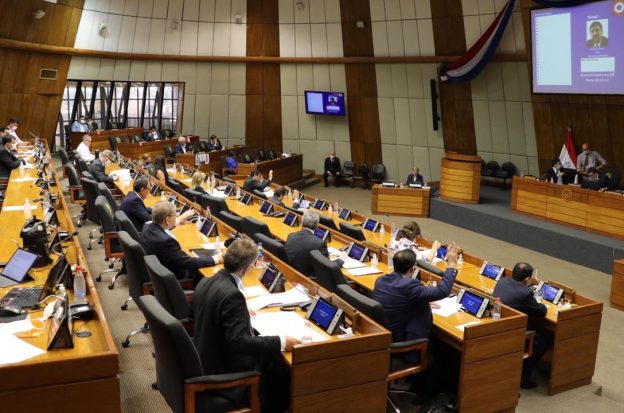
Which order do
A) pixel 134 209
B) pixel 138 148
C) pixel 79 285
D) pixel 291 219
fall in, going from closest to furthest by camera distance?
pixel 79 285 → pixel 134 209 → pixel 291 219 → pixel 138 148

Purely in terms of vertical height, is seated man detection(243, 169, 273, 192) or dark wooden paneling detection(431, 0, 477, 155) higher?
dark wooden paneling detection(431, 0, 477, 155)

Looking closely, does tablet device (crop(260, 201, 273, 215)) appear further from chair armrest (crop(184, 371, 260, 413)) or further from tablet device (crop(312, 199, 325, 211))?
chair armrest (crop(184, 371, 260, 413))

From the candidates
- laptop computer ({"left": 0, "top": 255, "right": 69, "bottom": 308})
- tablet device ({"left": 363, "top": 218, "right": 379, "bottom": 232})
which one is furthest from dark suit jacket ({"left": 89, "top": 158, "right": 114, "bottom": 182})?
laptop computer ({"left": 0, "top": 255, "right": 69, "bottom": 308})

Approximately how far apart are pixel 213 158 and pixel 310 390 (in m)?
12.5

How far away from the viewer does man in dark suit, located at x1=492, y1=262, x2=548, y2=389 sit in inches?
191

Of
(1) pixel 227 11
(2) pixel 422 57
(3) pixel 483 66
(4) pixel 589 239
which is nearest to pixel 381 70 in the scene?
(2) pixel 422 57

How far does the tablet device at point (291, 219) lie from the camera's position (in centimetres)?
769

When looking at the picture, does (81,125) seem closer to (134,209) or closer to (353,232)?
(134,209)

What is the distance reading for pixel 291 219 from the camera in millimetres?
7773

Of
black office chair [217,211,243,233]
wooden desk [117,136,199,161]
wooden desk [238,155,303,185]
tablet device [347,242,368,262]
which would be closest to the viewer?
tablet device [347,242,368,262]

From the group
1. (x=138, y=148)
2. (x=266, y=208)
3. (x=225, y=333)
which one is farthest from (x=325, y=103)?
(x=225, y=333)

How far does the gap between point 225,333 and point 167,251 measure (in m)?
1.88

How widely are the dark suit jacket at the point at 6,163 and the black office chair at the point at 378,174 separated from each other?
9.38 meters

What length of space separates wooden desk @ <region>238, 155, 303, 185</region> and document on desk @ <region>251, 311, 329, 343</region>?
10.7 meters
